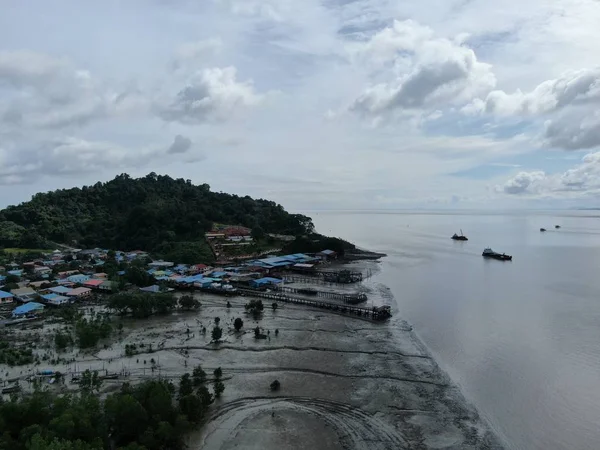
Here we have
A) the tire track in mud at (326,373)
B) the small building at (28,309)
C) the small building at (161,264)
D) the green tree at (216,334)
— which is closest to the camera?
the tire track in mud at (326,373)

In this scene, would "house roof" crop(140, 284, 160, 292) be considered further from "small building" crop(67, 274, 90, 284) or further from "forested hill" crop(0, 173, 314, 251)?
"forested hill" crop(0, 173, 314, 251)

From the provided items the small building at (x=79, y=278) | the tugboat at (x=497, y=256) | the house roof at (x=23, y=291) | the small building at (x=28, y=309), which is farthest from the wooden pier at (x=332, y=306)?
the tugboat at (x=497, y=256)

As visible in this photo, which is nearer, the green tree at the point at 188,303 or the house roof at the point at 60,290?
the green tree at the point at 188,303

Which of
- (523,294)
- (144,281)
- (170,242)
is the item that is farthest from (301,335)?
(170,242)

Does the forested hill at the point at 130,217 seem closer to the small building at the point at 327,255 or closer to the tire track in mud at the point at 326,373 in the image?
the small building at the point at 327,255

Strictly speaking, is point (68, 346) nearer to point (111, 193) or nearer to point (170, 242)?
point (170, 242)

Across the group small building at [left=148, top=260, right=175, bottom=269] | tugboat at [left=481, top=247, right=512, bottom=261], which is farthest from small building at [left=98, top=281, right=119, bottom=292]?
tugboat at [left=481, top=247, right=512, bottom=261]

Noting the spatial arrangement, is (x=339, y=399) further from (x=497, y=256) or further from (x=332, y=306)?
(x=497, y=256)

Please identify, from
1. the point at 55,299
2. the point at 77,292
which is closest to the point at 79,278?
the point at 77,292
